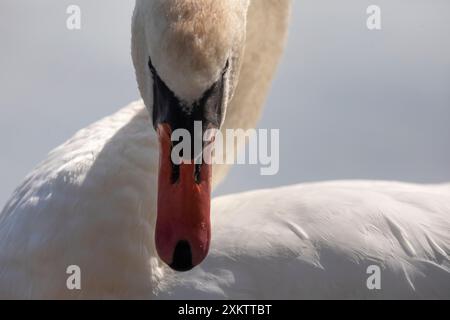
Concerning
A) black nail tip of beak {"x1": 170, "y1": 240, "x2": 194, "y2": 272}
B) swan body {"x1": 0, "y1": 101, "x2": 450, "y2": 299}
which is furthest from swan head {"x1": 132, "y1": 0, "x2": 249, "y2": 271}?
swan body {"x1": 0, "y1": 101, "x2": 450, "y2": 299}

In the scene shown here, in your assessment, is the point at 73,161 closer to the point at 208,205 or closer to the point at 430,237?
the point at 208,205

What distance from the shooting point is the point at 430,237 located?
528cm

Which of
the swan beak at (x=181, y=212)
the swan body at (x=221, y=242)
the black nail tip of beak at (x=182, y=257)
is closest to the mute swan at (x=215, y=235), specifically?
the swan body at (x=221, y=242)

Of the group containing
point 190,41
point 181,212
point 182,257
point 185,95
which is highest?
point 190,41

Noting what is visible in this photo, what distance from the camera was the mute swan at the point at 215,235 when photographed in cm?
498

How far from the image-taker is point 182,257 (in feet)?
14.5

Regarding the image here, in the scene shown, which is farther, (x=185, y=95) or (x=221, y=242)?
(x=221, y=242)

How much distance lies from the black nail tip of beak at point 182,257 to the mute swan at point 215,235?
1.84ft

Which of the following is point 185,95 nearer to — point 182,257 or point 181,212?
point 181,212

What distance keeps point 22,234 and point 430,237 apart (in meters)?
1.82

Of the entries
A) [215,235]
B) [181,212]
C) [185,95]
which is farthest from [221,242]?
[185,95]

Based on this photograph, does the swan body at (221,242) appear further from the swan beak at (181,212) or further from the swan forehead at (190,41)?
the swan forehead at (190,41)

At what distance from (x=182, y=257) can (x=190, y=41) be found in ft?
2.71

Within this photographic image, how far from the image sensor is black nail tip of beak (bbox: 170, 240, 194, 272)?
4414mm
